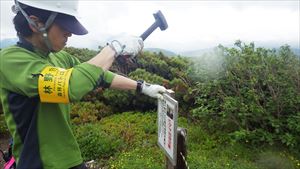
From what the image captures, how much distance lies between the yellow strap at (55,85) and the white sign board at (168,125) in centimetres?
86

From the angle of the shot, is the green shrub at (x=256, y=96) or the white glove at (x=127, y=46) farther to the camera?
the green shrub at (x=256, y=96)

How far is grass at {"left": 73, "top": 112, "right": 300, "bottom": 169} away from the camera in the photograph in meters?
4.82

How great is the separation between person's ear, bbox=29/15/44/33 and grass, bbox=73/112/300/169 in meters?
2.92

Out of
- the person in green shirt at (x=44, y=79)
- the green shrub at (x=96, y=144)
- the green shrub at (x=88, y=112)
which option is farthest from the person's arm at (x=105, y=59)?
the green shrub at (x=88, y=112)

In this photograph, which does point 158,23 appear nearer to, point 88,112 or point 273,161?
point 273,161

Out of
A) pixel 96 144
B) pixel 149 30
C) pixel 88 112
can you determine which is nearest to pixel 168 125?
pixel 149 30

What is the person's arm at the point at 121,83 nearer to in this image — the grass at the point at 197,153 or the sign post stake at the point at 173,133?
the sign post stake at the point at 173,133

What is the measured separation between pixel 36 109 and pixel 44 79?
Answer: 0.27m

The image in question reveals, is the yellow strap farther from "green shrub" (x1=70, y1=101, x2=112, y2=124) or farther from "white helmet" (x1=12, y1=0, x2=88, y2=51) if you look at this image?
"green shrub" (x1=70, y1=101, x2=112, y2=124)

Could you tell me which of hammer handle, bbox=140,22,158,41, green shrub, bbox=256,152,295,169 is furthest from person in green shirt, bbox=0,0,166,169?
green shrub, bbox=256,152,295,169

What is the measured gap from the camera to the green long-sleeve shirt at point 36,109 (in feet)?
6.78

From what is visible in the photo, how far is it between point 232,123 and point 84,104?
3.22 metres

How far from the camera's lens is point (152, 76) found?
770 cm

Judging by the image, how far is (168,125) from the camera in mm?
2949
